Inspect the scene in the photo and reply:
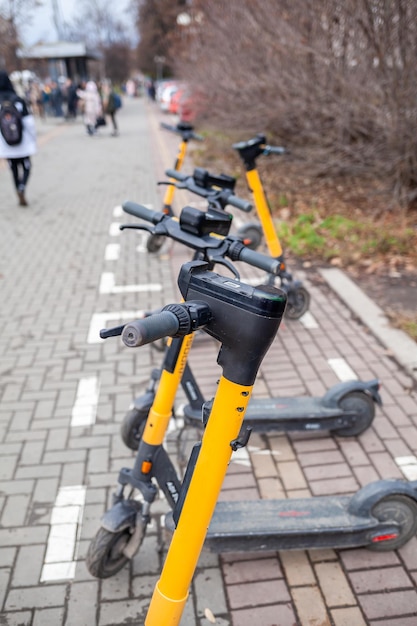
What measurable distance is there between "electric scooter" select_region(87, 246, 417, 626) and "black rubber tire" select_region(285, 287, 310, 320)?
2.36 meters

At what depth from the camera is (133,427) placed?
10.6 feet

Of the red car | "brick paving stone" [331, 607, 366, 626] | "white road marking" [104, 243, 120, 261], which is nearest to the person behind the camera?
"brick paving stone" [331, 607, 366, 626]

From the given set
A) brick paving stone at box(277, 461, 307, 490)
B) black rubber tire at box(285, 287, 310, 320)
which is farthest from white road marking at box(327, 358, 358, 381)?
brick paving stone at box(277, 461, 307, 490)

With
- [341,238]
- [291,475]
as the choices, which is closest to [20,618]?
[291,475]

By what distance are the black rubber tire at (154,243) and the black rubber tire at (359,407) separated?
3990 mm

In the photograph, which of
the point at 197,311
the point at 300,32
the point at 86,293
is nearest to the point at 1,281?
the point at 86,293

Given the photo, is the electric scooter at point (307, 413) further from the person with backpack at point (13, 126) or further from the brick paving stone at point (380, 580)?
the person with backpack at point (13, 126)

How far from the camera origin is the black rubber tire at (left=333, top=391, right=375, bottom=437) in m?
3.39

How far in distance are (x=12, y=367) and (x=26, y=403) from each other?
604 millimetres

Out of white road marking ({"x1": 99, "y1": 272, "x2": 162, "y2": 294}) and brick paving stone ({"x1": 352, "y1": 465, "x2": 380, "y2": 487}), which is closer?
brick paving stone ({"x1": 352, "y1": 465, "x2": 380, "y2": 487})

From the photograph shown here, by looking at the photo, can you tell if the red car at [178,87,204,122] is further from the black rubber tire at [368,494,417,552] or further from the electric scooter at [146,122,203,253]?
the black rubber tire at [368,494,417,552]

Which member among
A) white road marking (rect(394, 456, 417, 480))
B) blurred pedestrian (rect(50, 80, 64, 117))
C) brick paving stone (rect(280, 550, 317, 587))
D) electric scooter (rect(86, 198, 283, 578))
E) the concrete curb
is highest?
electric scooter (rect(86, 198, 283, 578))

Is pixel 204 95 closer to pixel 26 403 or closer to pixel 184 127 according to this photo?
pixel 184 127

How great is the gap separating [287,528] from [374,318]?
290 centimetres
